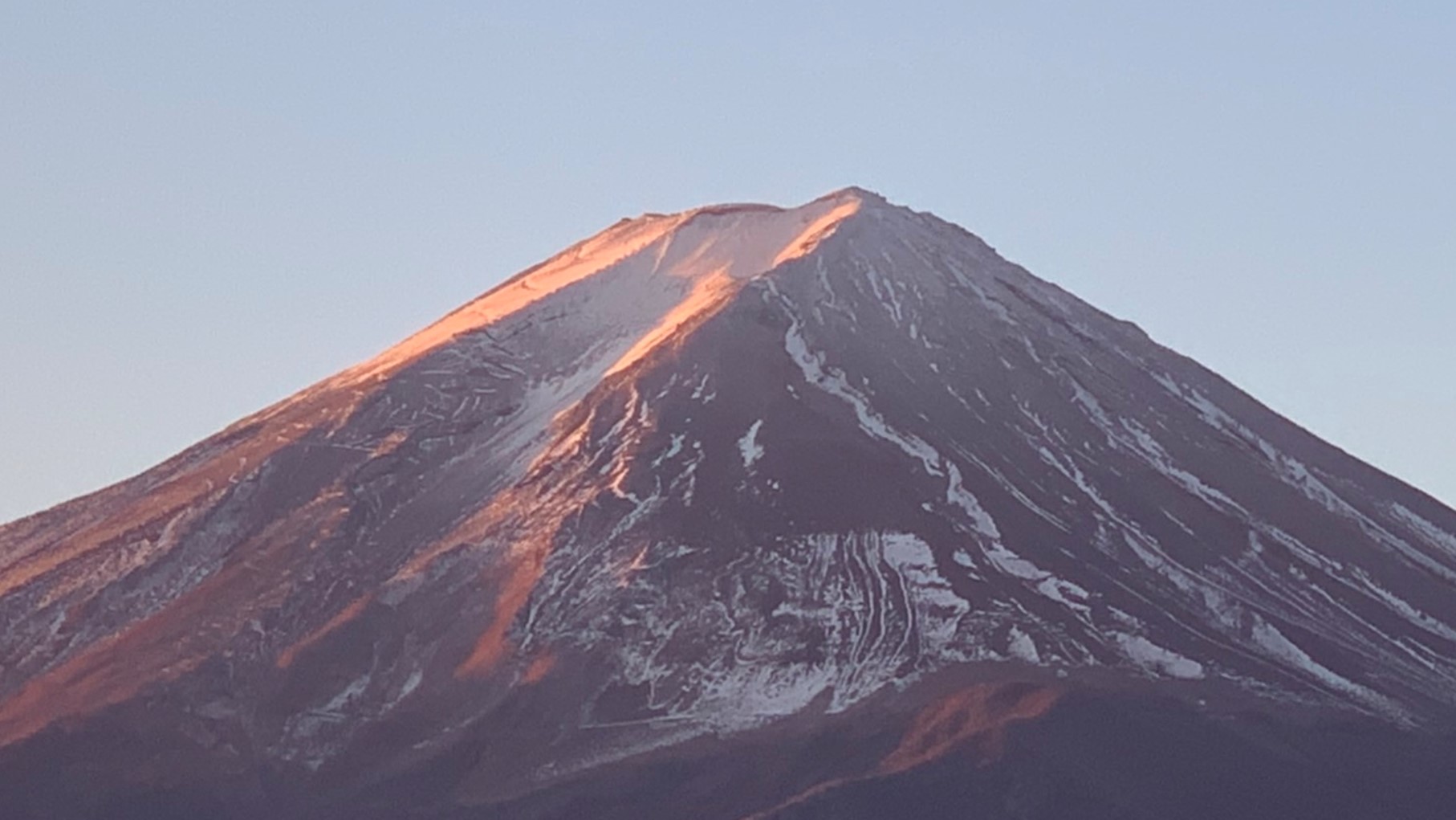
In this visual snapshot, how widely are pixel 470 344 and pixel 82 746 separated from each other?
2944 cm

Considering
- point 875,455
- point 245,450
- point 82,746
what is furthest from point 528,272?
point 82,746

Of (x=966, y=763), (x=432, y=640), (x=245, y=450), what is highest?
(x=245, y=450)

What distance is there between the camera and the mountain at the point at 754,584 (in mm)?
92375

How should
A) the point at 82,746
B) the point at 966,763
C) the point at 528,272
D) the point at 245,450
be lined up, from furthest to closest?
the point at 528,272
the point at 245,450
the point at 82,746
the point at 966,763

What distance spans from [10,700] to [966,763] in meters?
31.2

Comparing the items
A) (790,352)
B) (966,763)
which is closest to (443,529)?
(790,352)

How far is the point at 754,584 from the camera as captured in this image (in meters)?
101

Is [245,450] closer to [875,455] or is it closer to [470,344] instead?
[470,344]

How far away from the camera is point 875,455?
351ft

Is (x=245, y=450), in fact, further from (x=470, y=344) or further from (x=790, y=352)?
(x=790, y=352)

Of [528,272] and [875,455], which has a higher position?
[528,272]

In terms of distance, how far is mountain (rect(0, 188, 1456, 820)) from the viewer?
92.4 metres

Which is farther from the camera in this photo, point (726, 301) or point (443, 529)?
point (726, 301)

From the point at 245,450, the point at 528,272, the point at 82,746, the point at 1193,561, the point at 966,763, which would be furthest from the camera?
the point at 528,272
